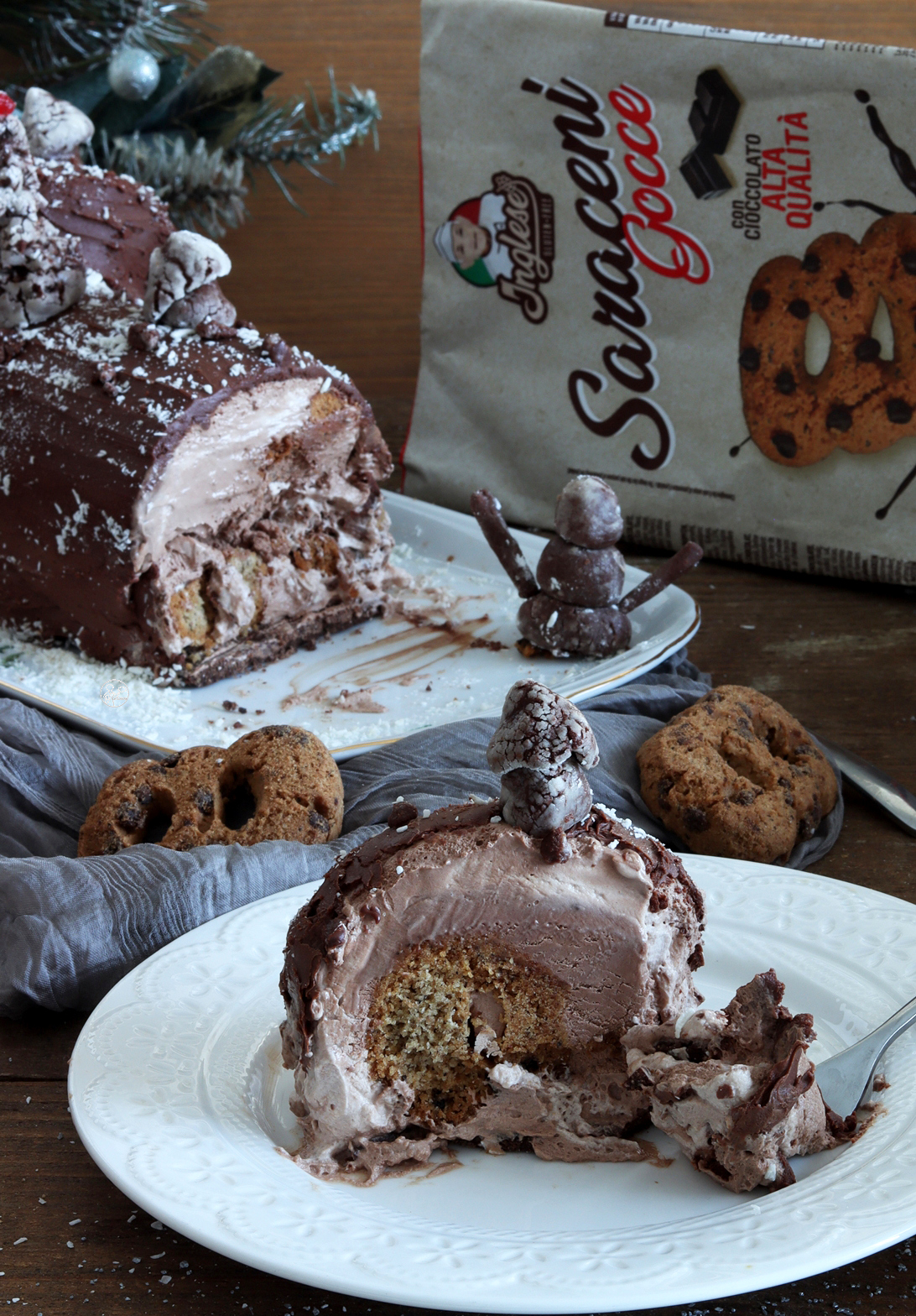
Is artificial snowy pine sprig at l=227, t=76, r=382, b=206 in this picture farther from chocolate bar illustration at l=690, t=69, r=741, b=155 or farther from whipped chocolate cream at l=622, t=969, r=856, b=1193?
whipped chocolate cream at l=622, t=969, r=856, b=1193

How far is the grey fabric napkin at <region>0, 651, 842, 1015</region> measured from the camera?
1.26 meters

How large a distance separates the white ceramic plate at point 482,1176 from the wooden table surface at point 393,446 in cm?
7

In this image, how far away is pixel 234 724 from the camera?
1846 millimetres

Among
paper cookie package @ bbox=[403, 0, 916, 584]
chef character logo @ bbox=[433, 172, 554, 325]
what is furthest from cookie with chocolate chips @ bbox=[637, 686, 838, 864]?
chef character logo @ bbox=[433, 172, 554, 325]

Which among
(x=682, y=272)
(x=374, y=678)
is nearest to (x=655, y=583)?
(x=374, y=678)

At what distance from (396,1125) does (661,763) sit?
0.59m

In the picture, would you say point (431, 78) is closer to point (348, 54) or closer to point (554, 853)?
point (348, 54)

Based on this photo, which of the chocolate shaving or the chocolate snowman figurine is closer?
the chocolate shaving

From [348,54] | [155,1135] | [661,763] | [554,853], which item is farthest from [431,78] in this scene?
[155,1135]

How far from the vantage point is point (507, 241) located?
237 centimetres

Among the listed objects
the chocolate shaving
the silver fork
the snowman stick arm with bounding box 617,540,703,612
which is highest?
the snowman stick arm with bounding box 617,540,703,612

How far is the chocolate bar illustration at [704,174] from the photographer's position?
2.12 metres

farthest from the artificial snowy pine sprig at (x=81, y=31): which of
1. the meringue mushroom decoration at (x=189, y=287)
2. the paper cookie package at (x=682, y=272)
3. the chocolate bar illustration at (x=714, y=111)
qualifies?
the chocolate bar illustration at (x=714, y=111)

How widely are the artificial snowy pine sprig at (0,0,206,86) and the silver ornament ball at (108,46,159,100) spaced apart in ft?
0.50
